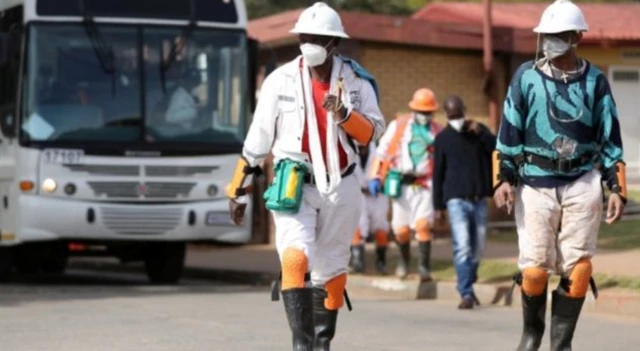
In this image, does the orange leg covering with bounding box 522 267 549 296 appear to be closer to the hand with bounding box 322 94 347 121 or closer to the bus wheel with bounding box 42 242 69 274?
the hand with bounding box 322 94 347 121

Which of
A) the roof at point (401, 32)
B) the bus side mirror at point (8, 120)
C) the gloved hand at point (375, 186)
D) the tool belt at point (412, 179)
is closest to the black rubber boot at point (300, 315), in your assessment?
the tool belt at point (412, 179)

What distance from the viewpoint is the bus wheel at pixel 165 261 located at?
19859mm

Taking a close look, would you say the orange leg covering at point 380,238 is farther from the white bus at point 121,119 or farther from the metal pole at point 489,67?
the metal pole at point 489,67

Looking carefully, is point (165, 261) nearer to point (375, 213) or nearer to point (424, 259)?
point (375, 213)

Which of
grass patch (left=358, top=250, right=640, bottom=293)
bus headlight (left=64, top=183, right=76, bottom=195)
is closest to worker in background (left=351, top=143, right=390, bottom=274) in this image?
grass patch (left=358, top=250, right=640, bottom=293)

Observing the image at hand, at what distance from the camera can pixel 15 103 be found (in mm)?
18844

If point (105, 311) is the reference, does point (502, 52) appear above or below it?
above

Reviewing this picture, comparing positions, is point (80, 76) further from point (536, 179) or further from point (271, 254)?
point (536, 179)

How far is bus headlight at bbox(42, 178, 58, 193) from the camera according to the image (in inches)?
729

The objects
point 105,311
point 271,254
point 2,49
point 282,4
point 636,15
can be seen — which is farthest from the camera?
point 282,4

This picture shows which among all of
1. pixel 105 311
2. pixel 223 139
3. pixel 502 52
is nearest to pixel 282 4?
pixel 502 52

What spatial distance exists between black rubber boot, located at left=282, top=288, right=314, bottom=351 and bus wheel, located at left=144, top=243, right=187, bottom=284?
10192 millimetres

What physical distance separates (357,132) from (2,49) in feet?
31.3

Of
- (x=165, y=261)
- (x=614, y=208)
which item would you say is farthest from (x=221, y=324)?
(x=165, y=261)
